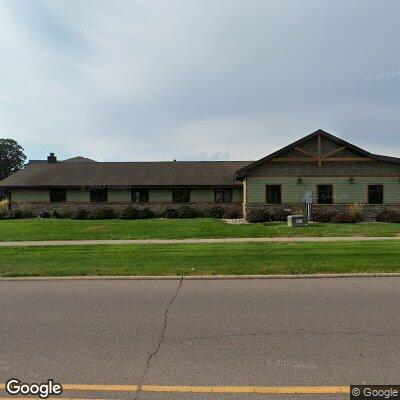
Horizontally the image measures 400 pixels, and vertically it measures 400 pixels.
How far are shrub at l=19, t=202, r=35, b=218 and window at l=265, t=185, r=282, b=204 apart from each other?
1762 cm

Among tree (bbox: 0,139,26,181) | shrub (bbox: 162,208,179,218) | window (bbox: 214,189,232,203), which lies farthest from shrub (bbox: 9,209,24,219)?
tree (bbox: 0,139,26,181)

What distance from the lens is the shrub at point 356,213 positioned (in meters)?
22.2

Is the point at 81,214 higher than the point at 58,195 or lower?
lower

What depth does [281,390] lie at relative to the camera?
372 centimetres

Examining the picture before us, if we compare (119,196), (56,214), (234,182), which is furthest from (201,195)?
(56,214)

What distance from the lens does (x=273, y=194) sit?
26.0m

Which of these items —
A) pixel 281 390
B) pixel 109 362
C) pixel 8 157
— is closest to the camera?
pixel 281 390

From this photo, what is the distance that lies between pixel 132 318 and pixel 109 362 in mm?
1582

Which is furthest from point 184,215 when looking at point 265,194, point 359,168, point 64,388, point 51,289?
point 64,388

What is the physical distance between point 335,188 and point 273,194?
4.22m

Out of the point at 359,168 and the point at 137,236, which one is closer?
the point at 137,236

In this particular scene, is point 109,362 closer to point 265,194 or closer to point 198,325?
point 198,325

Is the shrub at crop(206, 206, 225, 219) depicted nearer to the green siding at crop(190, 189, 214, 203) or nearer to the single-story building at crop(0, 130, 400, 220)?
the single-story building at crop(0, 130, 400, 220)

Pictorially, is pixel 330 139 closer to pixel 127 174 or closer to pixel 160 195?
pixel 160 195
